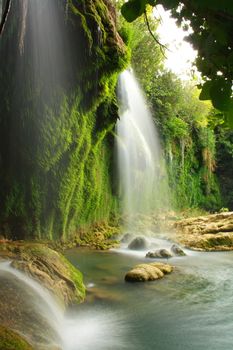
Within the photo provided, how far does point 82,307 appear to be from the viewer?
6.08 m

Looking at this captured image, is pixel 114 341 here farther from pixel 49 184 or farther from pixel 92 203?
pixel 92 203

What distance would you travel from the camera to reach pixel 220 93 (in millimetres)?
1193

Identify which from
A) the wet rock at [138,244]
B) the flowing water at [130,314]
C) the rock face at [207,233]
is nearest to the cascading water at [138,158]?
the rock face at [207,233]

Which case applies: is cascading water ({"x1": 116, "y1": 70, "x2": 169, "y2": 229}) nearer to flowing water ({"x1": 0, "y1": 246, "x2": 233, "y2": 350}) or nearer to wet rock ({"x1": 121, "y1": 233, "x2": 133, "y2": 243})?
wet rock ({"x1": 121, "y1": 233, "x2": 133, "y2": 243})

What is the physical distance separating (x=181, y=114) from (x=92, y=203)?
11.3 metres

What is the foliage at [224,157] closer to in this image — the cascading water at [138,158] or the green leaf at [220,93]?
the cascading water at [138,158]

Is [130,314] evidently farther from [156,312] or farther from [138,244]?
[138,244]

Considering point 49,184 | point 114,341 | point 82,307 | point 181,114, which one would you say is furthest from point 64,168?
point 181,114

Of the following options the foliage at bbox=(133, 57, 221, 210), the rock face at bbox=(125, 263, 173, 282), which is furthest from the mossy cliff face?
the foliage at bbox=(133, 57, 221, 210)

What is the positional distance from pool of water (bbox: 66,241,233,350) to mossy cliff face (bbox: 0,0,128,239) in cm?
292

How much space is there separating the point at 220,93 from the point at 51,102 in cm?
960

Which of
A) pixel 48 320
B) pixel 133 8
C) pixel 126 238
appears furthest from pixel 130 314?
pixel 126 238

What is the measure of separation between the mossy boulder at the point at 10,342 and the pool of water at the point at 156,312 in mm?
1268

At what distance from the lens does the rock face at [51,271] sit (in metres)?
6.18
